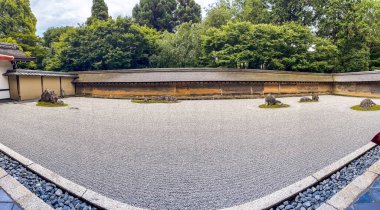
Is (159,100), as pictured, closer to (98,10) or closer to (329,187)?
(329,187)

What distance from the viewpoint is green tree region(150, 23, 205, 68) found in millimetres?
18156

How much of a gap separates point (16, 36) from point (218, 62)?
1961 centimetres

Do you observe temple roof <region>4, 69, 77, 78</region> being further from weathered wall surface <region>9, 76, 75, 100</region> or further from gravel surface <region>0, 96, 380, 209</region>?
gravel surface <region>0, 96, 380, 209</region>

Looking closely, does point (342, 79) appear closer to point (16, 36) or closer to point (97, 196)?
point (97, 196)

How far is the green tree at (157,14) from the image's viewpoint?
29.8m

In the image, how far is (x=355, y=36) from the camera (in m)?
19.1

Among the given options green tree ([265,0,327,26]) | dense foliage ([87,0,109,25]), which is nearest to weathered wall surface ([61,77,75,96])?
dense foliage ([87,0,109,25])

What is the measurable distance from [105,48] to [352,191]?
18.5m

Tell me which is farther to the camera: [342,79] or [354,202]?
[342,79]

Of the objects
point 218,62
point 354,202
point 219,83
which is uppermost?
point 218,62

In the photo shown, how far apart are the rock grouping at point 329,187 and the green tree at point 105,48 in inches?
668

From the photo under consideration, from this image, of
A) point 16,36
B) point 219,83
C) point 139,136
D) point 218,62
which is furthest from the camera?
point 16,36

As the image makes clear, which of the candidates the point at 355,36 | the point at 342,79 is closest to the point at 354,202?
the point at 342,79

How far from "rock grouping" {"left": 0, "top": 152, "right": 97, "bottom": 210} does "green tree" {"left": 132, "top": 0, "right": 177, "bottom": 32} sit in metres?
29.0
